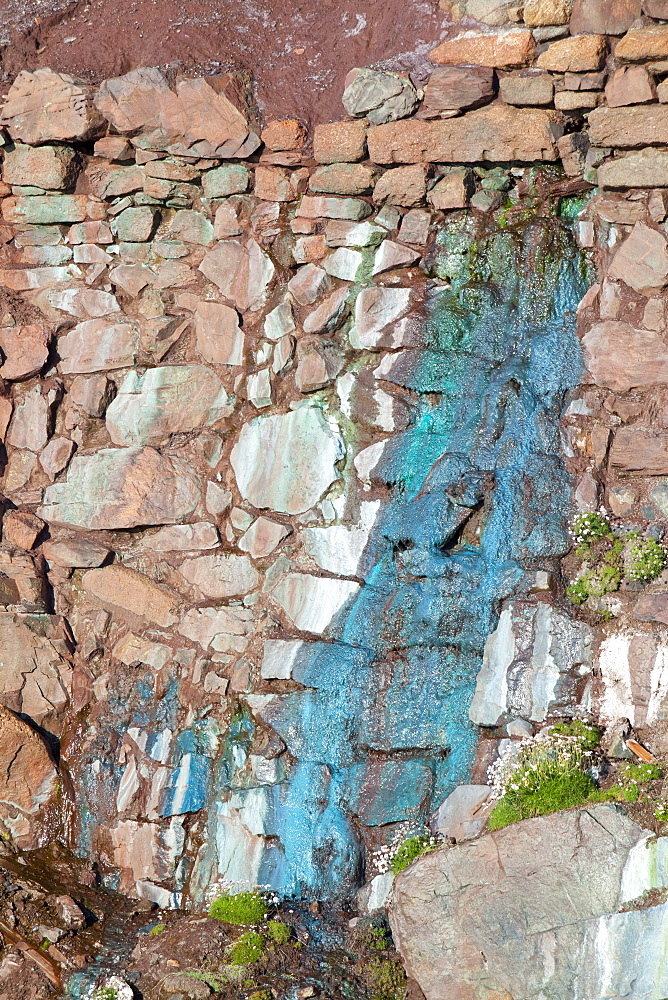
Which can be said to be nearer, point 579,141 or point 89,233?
point 579,141

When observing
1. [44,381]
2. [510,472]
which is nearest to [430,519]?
[510,472]

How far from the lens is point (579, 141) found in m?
5.16

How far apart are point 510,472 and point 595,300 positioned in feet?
3.30

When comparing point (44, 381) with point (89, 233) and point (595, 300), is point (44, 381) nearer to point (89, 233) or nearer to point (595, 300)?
point (89, 233)

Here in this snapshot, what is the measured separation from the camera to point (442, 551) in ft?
17.2

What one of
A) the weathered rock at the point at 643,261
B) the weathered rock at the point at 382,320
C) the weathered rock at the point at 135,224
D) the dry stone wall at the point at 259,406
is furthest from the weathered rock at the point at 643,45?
the weathered rock at the point at 135,224

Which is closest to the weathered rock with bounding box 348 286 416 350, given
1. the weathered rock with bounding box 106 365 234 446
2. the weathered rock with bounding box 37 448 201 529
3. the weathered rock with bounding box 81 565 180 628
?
the weathered rock with bounding box 106 365 234 446

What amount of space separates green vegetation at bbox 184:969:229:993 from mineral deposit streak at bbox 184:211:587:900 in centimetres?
64

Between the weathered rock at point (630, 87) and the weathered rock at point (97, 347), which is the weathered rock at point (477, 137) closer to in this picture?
the weathered rock at point (630, 87)

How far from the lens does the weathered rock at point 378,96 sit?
532 centimetres

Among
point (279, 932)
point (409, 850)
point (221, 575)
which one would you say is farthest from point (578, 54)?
point (279, 932)

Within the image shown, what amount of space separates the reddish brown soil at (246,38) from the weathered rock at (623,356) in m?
1.76

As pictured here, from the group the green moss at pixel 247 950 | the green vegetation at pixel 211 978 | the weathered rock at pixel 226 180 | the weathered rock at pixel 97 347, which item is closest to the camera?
the green vegetation at pixel 211 978

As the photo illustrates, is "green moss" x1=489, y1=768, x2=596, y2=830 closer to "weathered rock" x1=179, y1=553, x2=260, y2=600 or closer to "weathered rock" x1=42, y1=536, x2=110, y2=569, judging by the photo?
"weathered rock" x1=179, y1=553, x2=260, y2=600
